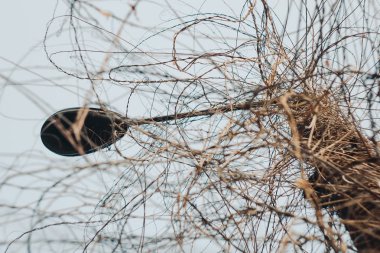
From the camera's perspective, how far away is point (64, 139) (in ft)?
4.00

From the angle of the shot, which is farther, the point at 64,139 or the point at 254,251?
the point at 64,139

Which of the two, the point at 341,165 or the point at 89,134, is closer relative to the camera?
the point at 341,165

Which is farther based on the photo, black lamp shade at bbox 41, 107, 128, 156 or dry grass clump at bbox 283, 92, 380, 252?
black lamp shade at bbox 41, 107, 128, 156

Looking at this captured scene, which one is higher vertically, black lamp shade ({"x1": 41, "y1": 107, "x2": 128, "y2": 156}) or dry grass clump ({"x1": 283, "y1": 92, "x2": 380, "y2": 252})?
black lamp shade ({"x1": 41, "y1": 107, "x2": 128, "y2": 156})

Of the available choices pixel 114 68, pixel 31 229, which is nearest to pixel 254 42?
pixel 114 68

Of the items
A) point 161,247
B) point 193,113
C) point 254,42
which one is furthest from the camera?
point 254,42

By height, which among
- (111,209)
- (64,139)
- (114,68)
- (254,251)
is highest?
(114,68)

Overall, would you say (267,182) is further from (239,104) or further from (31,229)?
(31,229)

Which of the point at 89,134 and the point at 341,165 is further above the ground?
the point at 89,134

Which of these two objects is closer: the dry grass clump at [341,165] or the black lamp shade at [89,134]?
the dry grass clump at [341,165]

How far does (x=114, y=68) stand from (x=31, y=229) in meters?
0.46

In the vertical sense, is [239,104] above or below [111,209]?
above

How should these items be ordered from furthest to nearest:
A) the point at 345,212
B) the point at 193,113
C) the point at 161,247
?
1. the point at 193,113
2. the point at 161,247
3. the point at 345,212

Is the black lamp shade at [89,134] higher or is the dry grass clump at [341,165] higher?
the black lamp shade at [89,134]
